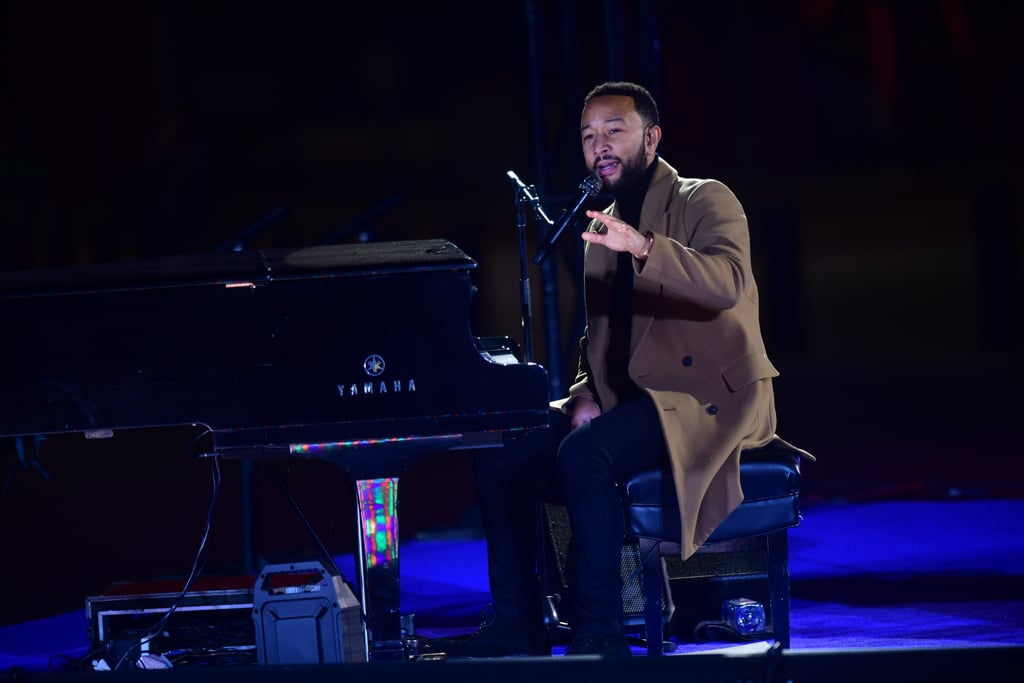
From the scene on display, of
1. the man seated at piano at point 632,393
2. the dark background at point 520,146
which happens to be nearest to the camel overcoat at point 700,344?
the man seated at piano at point 632,393

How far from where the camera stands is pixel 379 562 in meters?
2.78

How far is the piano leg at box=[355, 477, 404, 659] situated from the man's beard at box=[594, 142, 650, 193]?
106cm

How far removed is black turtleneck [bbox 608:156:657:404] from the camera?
3.27m

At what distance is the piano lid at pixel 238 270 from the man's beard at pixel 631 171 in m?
0.54

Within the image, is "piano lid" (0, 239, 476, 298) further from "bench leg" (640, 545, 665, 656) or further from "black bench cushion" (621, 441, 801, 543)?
"bench leg" (640, 545, 665, 656)

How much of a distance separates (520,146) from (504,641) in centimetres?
1003

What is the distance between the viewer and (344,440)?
274cm

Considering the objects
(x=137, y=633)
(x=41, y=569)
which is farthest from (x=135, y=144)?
(x=137, y=633)

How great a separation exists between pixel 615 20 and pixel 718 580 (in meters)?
2.36

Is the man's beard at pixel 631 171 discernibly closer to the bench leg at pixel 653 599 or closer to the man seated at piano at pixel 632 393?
the man seated at piano at pixel 632 393

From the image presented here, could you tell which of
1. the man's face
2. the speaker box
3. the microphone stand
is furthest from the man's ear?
the speaker box

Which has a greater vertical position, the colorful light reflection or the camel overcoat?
the camel overcoat

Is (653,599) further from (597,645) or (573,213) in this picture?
(573,213)

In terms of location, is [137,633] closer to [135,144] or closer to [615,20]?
[615,20]
